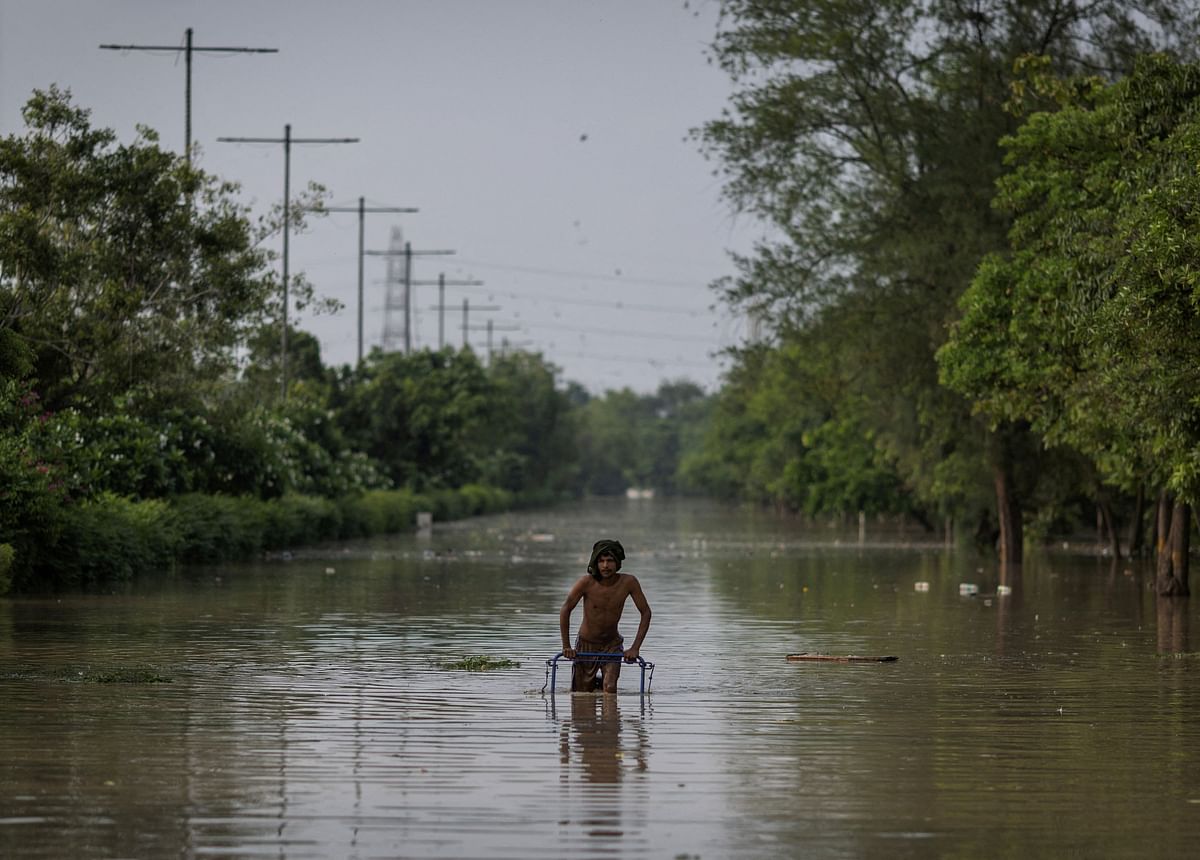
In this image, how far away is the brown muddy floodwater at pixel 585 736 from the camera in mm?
9156

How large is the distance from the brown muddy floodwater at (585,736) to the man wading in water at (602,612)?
248 millimetres

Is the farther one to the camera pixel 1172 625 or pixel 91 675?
pixel 1172 625

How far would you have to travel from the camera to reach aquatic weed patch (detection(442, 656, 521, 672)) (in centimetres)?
1748

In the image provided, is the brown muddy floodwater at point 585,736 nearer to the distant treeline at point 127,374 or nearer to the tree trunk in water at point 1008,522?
the distant treeline at point 127,374

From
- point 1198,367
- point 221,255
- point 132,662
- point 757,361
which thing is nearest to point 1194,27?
point 757,361

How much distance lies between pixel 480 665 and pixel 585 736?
505 centimetres

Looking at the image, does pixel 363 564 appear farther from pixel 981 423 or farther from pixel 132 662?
pixel 132 662

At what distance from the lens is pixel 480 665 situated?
57.6 ft

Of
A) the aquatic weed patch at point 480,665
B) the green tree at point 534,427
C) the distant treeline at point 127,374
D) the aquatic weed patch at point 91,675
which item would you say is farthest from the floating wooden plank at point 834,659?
the green tree at point 534,427

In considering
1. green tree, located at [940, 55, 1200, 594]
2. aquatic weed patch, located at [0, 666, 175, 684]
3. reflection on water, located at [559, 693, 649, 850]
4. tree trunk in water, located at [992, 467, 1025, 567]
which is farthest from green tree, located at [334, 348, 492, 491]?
reflection on water, located at [559, 693, 649, 850]

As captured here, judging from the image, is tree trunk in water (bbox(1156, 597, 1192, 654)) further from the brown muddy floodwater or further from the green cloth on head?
the green cloth on head

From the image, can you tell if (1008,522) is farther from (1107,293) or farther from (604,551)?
(604,551)

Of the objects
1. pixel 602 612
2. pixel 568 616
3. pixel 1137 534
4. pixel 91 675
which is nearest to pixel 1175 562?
pixel 1137 534

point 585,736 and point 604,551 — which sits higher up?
point 604,551
